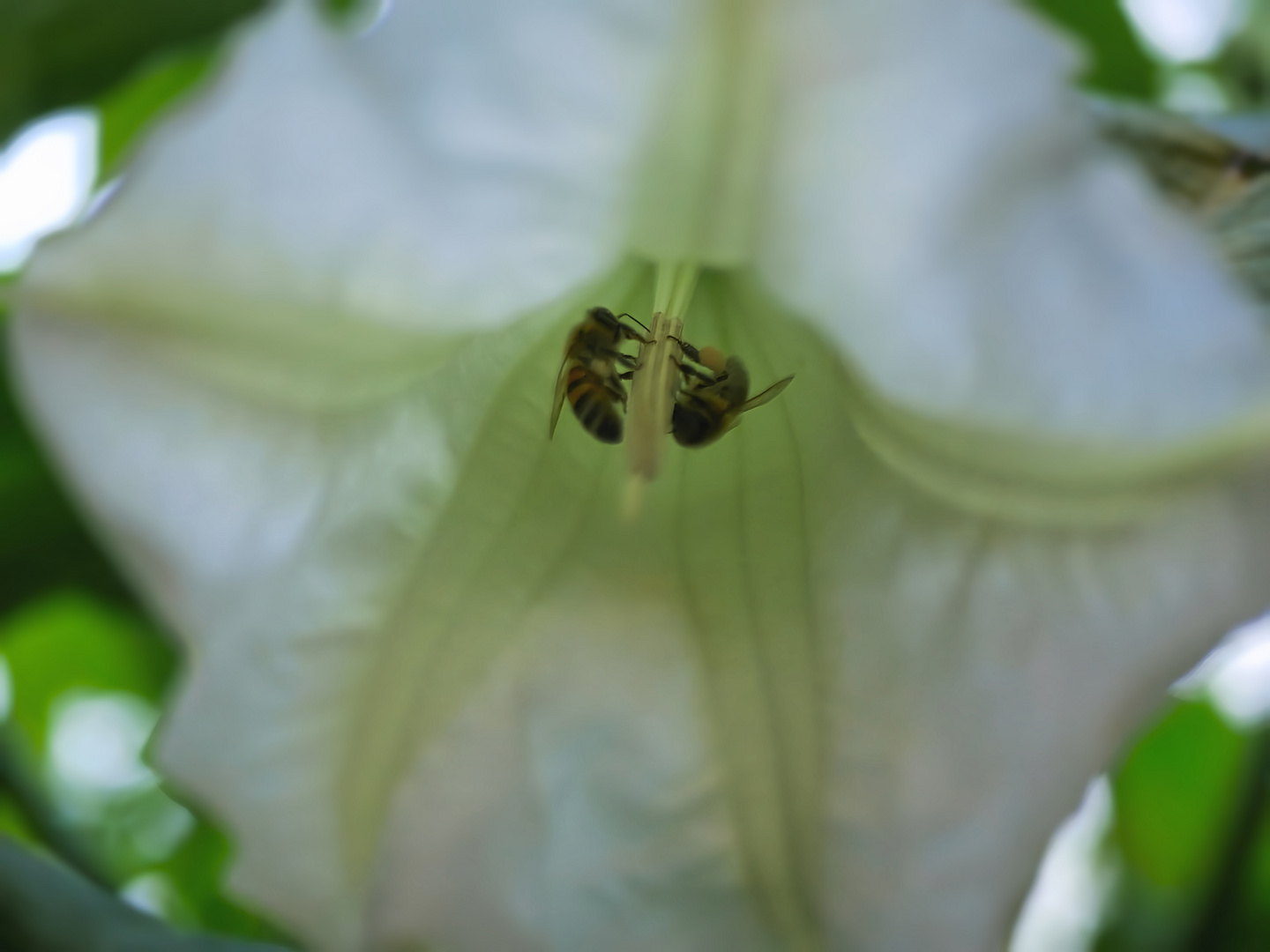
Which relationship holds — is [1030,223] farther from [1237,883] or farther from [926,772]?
[1237,883]

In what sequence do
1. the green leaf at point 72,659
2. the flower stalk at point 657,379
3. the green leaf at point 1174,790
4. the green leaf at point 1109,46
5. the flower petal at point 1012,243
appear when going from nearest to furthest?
the flower petal at point 1012,243 < the flower stalk at point 657,379 < the green leaf at point 1109,46 < the green leaf at point 72,659 < the green leaf at point 1174,790

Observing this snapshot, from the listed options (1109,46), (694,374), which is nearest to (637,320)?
(694,374)

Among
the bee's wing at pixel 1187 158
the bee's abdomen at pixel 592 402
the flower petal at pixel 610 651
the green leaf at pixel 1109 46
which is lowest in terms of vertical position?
the flower petal at pixel 610 651

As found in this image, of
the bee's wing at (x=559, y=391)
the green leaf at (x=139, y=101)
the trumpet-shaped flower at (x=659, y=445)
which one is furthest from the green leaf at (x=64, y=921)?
the green leaf at (x=139, y=101)

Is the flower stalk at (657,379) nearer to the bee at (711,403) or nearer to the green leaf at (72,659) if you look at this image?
the bee at (711,403)

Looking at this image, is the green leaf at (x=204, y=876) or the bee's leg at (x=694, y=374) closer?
the bee's leg at (x=694, y=374)

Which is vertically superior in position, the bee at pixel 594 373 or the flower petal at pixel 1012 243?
the bee at pixel 594 373

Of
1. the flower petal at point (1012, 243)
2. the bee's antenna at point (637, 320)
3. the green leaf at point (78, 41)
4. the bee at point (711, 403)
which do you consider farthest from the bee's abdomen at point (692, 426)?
the green leaf at point (78, 41)

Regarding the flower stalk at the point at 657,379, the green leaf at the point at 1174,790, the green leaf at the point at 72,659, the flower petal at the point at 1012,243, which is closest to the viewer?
the flower petal at the point at 1012,243
